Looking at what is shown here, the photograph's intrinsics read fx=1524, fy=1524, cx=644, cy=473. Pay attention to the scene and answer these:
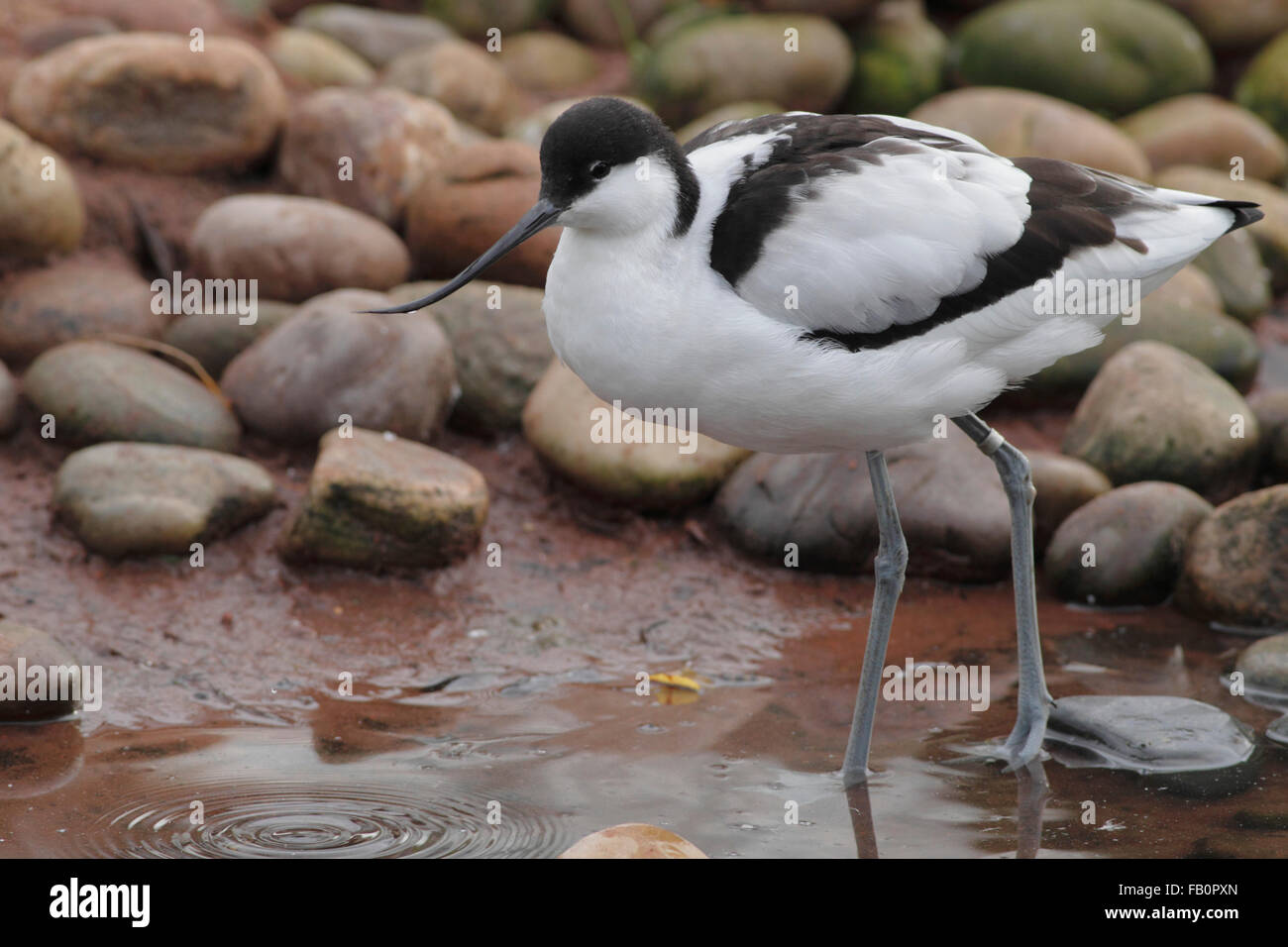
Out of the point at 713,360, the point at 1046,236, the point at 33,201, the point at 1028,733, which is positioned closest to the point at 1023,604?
the point at 1028,733

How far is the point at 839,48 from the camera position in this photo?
10.8 meters

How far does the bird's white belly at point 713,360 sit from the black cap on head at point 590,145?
23 cm

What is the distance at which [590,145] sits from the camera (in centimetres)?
463

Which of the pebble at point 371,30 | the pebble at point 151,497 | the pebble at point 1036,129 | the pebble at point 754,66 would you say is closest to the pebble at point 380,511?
the pebble at point 151,497

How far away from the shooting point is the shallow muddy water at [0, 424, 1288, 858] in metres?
5.08

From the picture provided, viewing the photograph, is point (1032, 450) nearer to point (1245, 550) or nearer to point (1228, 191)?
point (1245, 550)

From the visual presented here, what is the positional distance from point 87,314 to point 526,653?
3.26 metres

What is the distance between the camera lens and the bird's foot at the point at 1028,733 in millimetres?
5688

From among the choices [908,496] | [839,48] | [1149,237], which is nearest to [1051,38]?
[839,48]

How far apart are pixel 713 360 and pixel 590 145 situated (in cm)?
76

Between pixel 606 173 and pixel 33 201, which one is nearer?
pixel 606 173

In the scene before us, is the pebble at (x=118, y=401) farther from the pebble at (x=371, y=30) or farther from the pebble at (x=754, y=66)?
the pebble at (x=754, y=66)

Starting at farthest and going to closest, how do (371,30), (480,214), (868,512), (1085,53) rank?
(371,30) → (1085,53) → (480,214) → (868,512)

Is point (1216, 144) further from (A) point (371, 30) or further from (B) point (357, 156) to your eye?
(A) point (371, 30)
